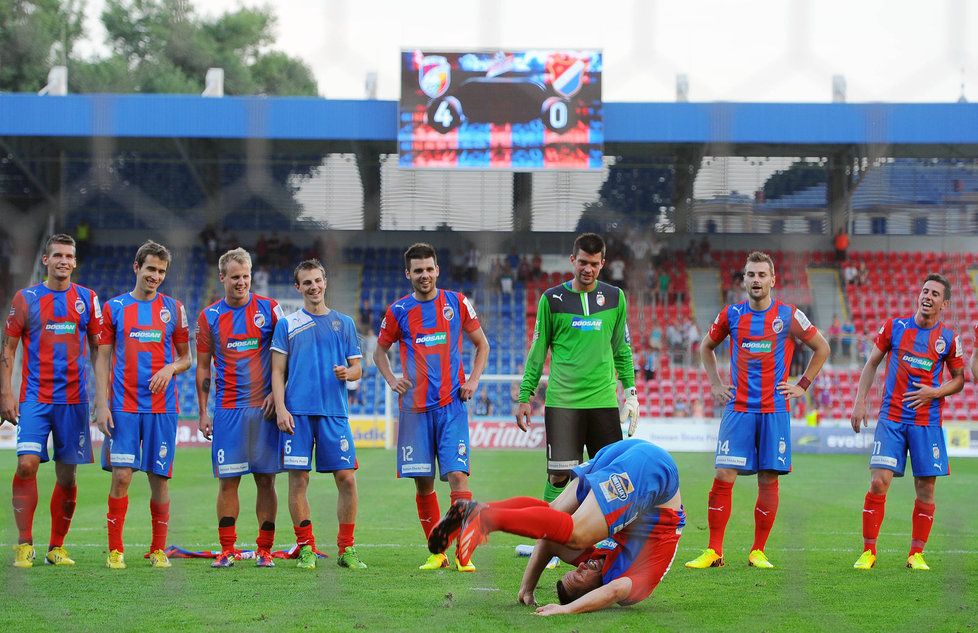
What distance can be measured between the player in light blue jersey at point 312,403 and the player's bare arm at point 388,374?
7.4 inches

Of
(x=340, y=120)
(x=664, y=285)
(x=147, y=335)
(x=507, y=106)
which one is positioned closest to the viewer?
(x=147, y=335)

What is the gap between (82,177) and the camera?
5910 mm

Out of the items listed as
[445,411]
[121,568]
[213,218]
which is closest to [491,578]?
[445,411]

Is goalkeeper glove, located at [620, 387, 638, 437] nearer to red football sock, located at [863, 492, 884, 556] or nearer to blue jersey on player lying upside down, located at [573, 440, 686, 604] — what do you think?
blue jersey on player lying upside down, located at [573, 440, 686, 604]

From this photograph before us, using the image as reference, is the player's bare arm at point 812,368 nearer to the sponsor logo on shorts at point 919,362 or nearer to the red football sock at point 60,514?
the sponsor logo on shorts at point 919,362

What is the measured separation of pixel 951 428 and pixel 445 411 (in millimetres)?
12941

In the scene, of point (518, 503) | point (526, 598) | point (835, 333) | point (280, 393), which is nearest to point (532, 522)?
point (518, 503)

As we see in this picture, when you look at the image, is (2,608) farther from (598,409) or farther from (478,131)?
(478,131)

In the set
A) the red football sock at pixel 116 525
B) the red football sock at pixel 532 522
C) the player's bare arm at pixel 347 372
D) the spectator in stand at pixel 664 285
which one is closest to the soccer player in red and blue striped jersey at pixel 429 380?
the player's bare arm at pixel 347 372

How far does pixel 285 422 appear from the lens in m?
5.45

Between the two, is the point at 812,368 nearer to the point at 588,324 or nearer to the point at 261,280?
the point at 588,324

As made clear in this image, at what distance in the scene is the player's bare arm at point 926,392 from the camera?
A: 5.91 m

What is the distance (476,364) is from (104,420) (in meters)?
1.93

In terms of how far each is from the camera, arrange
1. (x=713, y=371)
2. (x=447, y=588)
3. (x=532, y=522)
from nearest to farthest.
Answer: (x=532, y=522), (x=447, y=588), (x=713, y=371)
